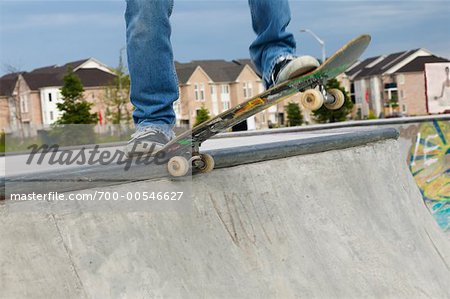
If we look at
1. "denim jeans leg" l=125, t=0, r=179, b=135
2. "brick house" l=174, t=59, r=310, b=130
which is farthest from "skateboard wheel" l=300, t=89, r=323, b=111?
"brick house" l=174, t=59, r=310, b=130

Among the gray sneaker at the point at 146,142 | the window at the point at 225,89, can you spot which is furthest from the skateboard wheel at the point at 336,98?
the window at the point at 225,89

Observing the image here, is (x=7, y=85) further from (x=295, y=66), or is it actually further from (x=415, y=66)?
(x=295, y=66)

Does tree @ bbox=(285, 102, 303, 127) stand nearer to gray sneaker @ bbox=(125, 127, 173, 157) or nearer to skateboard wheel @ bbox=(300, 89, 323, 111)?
gray sneaker @ bbox=(125, 127, 173, 157)

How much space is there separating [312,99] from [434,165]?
24.4ft

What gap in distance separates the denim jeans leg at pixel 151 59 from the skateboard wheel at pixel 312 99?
77cm

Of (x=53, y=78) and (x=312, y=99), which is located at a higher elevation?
(x=53, y=78)

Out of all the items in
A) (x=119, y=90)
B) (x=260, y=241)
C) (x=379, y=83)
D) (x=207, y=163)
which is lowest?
(x=260, y=241)

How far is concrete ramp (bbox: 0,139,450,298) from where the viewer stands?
2592 mm

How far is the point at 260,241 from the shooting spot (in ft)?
11.1

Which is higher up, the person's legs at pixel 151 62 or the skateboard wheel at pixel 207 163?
the person's legs at pixel 151 62

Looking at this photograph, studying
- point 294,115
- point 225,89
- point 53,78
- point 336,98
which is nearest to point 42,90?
point 53,78

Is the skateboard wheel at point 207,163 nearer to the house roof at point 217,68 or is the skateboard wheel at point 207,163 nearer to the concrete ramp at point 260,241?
the concrete ramp at point 260,241

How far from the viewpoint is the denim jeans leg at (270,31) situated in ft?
11.9

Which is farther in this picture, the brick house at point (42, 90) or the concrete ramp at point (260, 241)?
the brick house at point (42, 90)
